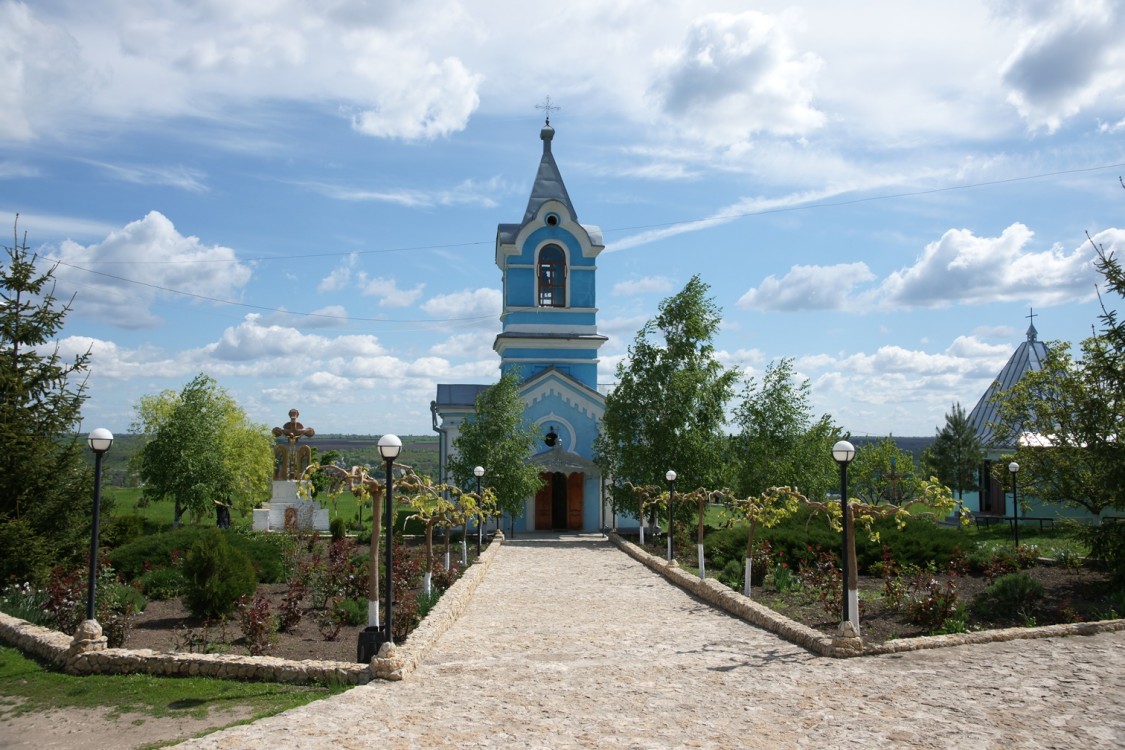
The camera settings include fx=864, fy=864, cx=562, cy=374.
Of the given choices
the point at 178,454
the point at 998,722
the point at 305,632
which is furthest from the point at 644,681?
the point at 178,454

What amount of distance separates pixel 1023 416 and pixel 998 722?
2241cm

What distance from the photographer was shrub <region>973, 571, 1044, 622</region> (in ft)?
41.9

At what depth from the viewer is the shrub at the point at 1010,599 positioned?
1278 centimetres

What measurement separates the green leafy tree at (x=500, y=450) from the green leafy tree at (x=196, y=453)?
11965mm

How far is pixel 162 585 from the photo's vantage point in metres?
15.7

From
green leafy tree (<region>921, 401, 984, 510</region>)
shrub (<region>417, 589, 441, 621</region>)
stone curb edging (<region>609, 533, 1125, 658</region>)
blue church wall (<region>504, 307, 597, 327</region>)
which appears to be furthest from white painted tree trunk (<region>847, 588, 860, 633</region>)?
green leafy tree (<region>921, 401, 984, 510</region>)

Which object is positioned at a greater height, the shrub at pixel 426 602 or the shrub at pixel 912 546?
the shrub at pixel 912 546

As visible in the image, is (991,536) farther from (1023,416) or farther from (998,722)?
(998,722)

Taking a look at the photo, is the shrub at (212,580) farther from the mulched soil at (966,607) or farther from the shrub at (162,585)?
the mulched soil at (966,607)

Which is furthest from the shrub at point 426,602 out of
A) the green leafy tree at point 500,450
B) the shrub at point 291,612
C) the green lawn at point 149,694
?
the green leafy tree at point 500,450

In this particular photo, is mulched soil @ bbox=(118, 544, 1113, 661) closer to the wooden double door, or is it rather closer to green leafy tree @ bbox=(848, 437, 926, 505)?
the wooden double door

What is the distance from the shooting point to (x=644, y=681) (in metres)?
9.11

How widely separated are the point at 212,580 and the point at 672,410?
15843mm

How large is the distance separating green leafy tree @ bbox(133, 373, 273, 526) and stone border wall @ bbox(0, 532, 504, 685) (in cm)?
2327
